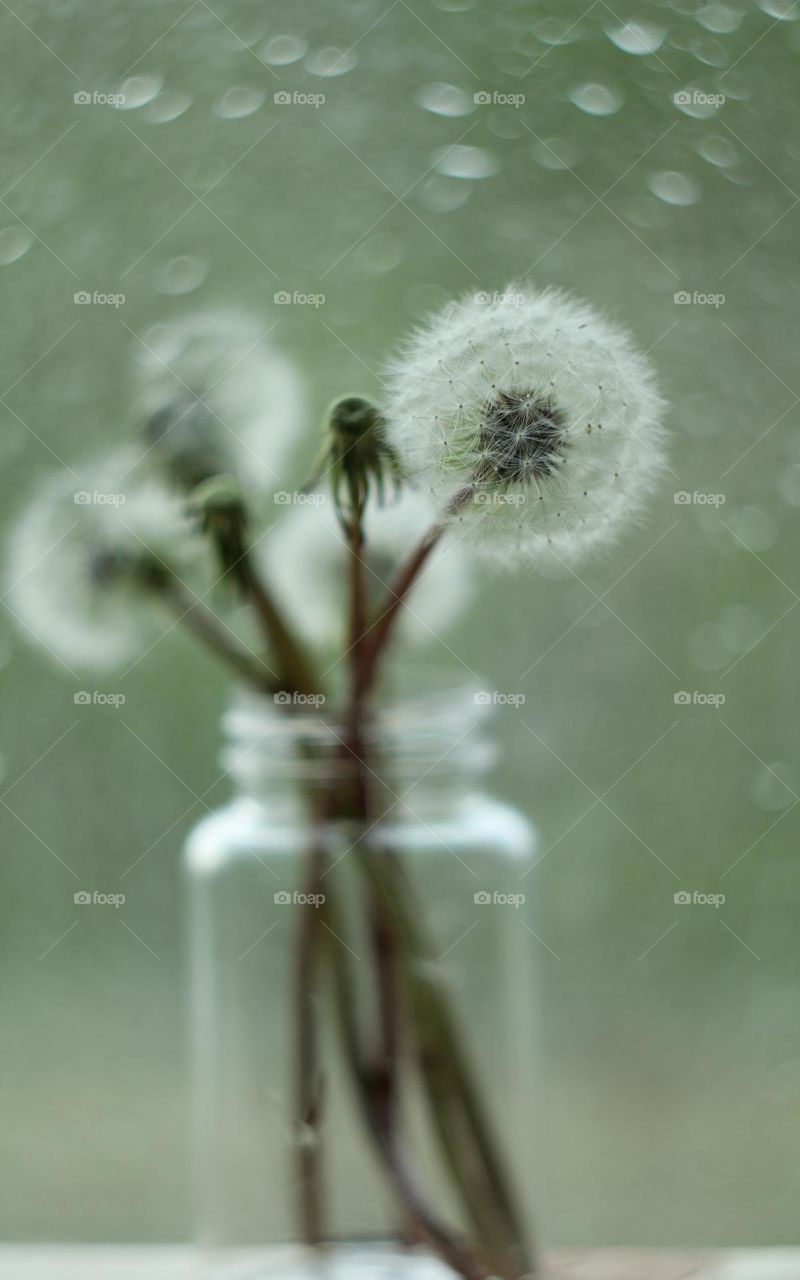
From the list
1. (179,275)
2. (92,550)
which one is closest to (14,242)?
(179,275)

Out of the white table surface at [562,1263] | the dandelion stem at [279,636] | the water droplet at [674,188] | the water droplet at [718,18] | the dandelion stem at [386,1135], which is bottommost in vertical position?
the white table surface at [562,1263]

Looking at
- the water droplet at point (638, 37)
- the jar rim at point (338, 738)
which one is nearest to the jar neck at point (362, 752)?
the jar rim at point (338, 738)

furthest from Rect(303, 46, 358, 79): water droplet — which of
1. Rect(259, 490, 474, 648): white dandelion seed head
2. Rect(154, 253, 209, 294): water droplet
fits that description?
Rect(259, 490, 474, 648): white dandelion seed head

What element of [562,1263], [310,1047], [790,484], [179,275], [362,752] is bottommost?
[562,1263]

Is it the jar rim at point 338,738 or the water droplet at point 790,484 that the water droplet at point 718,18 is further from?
the jar rim at point 338,738

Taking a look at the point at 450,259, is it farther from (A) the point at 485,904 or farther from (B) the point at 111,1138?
(B) the point at 111,1138

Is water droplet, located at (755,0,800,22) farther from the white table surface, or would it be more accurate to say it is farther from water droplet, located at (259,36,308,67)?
the white table surface

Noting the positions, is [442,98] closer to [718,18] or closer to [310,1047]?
[718,18]
